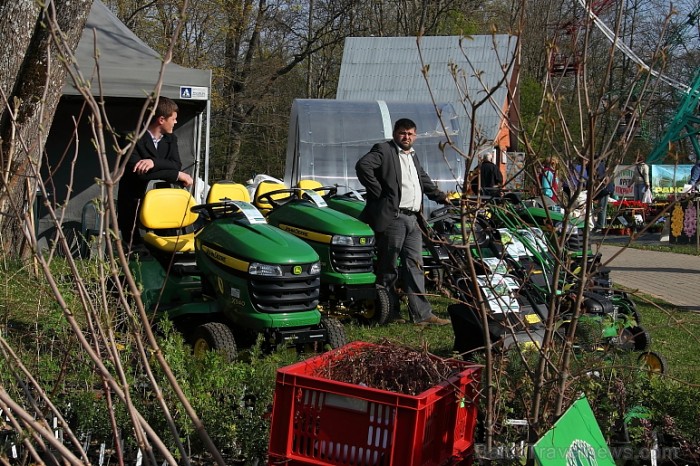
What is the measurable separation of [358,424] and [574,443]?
0.71 m

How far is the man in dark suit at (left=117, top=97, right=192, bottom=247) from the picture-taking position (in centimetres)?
691

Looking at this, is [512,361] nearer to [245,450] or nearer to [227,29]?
[245,450]

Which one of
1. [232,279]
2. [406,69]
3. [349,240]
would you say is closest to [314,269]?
[232,279]

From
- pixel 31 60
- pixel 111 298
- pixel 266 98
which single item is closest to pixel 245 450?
pixel 111 298

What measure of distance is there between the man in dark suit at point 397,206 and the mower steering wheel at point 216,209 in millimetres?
1649

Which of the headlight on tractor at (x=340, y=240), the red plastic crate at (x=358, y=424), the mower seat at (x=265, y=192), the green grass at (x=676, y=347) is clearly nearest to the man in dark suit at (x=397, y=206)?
the headlight on tractor at (x=340, y=240)

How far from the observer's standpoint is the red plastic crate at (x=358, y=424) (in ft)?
9.78

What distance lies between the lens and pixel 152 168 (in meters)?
6.89

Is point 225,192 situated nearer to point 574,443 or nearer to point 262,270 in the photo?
point 262,270

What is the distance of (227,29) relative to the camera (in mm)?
27344

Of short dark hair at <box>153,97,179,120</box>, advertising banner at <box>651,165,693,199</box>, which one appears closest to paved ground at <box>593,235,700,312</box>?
short dark hair at <box>153,97,179,120</box>

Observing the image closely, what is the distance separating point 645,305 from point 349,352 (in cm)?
656

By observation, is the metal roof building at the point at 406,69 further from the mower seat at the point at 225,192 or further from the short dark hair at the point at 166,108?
the short dark hair at the point at 166,108

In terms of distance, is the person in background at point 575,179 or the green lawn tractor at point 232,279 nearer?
the person in background at point 575,179
